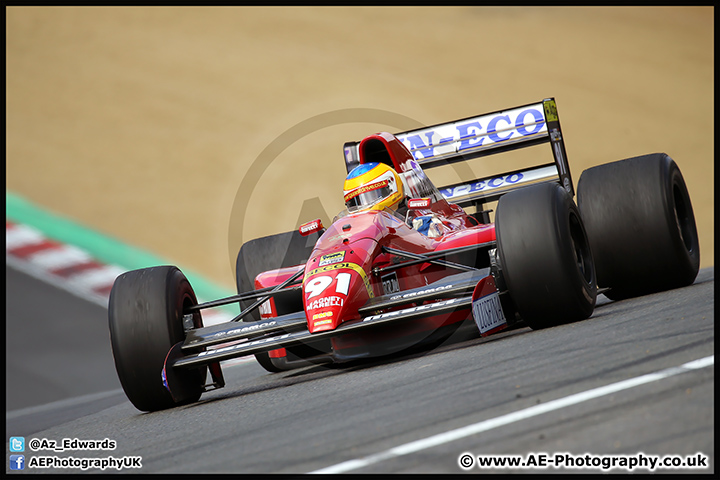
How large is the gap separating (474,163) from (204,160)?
7.94 meters

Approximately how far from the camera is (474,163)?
81.9 feet

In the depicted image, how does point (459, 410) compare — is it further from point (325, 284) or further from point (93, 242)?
point (93, 242)

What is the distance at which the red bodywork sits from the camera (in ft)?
19.3

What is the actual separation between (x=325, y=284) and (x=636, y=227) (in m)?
2.63

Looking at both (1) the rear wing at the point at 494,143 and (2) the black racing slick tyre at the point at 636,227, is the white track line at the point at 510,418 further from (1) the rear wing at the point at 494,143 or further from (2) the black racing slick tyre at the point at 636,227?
(1) the rear wing at the point at 494,143

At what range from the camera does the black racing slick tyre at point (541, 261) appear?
5.68 m

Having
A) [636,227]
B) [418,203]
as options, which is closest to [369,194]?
[418,203]

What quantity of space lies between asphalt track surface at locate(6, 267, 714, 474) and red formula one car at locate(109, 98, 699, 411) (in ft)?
0.70

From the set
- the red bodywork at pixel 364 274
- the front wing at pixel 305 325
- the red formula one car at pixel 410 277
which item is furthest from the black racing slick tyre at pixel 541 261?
the red bodywork at pixel 364 274

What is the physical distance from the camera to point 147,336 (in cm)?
615

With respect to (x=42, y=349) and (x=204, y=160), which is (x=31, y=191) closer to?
(x=204, y=160)

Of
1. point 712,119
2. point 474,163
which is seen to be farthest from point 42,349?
point 712,119

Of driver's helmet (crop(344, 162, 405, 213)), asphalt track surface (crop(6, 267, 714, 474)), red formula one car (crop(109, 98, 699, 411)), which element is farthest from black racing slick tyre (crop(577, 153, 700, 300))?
driver's helmet (crop(344, 162, 405, 213))

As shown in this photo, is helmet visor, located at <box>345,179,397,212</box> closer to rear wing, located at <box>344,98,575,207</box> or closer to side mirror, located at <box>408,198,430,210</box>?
side mirror, located at <box>408,198,430,210</box>
